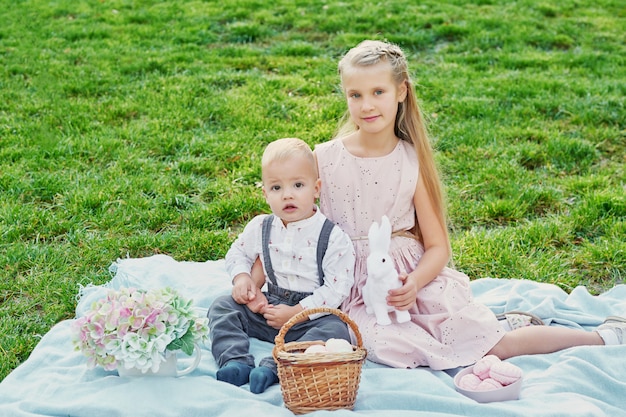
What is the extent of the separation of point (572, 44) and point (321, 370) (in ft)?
21.1

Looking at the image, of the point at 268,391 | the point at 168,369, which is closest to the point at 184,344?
the point at 168,369

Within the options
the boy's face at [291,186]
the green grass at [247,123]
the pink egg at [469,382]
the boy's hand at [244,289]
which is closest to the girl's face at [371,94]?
the boy's face at [291,186]

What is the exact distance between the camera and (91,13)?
934cm

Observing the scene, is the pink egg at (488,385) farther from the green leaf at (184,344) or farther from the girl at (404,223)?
the green leaf at (184,344)

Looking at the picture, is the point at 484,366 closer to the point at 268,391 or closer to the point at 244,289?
the point at 268,391

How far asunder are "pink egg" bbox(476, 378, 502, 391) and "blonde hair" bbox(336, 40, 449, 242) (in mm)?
722

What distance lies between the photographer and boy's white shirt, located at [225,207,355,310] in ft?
10.8

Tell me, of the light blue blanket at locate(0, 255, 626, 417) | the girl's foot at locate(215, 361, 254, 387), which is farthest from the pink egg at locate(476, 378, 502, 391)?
the girl's foot at locate(215, 361, 254, 387)

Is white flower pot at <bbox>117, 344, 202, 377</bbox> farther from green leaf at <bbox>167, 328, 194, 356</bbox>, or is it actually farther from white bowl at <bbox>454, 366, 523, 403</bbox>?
white bowl at <bbox>454, 366, 523, 403</bbox>

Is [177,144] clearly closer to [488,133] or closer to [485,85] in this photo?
[488,133]

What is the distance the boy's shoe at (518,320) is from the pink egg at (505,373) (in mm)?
489

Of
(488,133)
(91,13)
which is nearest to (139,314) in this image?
(488,133)

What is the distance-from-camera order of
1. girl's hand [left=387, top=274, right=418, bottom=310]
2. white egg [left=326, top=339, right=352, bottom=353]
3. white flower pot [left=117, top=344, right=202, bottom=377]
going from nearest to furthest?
white egg [left=326, top=339, right=352, bottom=353] < white flower pot [left=117, top=344, right=202, bottom=377] < girl's hand [left=387, top=274, right=418, bottom=310]

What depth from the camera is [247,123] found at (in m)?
6.07
